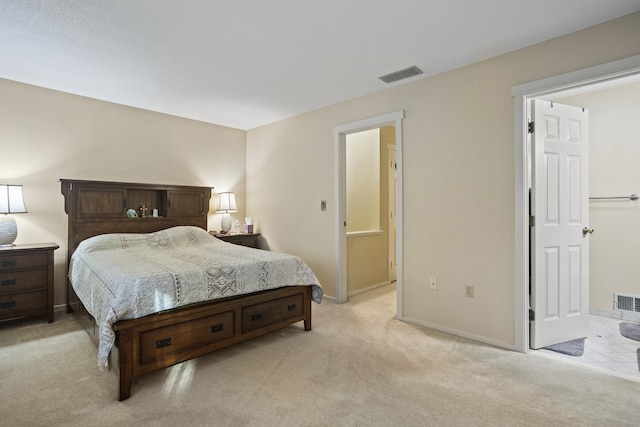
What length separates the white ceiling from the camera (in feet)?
6.79

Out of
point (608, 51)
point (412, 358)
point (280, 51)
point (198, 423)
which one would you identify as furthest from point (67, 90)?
point (608, 51)

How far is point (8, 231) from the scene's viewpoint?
3.09 meters

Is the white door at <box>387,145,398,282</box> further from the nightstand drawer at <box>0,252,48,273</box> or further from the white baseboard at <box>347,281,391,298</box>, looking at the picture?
the nightstand drawer at <box>0,252,48,273</box>

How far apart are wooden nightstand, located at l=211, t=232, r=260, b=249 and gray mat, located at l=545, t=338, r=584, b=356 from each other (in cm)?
367

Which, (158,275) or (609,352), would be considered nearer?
(158,275)

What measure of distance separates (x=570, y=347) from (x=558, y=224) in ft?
3.29

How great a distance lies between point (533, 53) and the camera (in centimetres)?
250

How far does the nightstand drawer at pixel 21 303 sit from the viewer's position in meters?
2.92

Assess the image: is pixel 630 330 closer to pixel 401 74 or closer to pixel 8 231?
pixel 401 74

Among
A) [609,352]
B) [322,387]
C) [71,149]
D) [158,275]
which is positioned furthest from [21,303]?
[609,352]

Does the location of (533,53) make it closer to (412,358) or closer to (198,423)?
(412,358)

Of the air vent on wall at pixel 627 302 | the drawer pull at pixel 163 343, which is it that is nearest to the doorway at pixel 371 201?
the air vent on wall at pixel 627 302

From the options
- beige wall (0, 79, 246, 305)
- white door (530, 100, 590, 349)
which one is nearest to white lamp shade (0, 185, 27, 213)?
beige wall (0, 79, 246, 305)

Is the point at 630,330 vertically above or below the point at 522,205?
below
